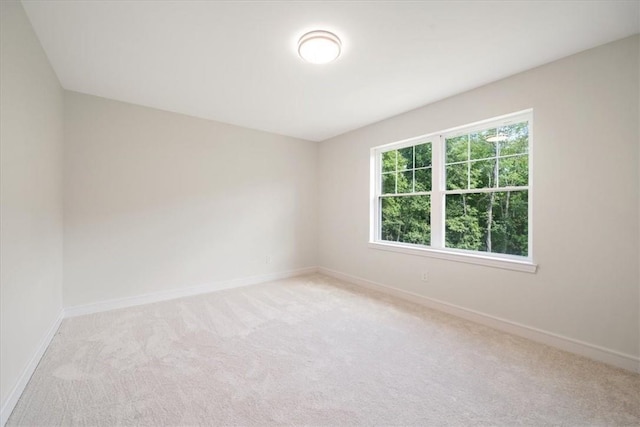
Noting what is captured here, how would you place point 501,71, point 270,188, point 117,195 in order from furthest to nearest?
point 270,188, point 117,195, point 501,71

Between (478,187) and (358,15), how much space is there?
2.20 meters

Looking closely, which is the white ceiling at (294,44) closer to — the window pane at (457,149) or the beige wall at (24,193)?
the beige wall at (24,193)

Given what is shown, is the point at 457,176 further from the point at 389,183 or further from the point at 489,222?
the point at 389,183

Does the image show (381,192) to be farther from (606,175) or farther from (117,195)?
(117,195)

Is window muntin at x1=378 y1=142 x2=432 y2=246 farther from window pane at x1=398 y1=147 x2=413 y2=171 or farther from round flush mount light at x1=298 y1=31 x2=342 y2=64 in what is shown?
round flush mount light at x1=298 y1=31 x2=342 y2=64

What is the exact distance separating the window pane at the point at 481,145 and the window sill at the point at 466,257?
43.8 inches

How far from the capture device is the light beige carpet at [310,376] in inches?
62.0

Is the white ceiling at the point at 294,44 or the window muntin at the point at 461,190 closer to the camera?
the white ceiling at the point at 294,44

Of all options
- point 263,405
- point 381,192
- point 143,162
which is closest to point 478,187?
point 381,192

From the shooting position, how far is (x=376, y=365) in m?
2.08

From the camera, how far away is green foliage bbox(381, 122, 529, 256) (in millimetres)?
2721

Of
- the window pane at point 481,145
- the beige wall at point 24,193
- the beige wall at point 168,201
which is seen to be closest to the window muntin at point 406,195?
the window pane at point 481,145

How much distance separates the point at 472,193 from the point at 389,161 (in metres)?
1.33

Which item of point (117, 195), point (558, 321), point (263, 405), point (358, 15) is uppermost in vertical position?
point (358, 15)
